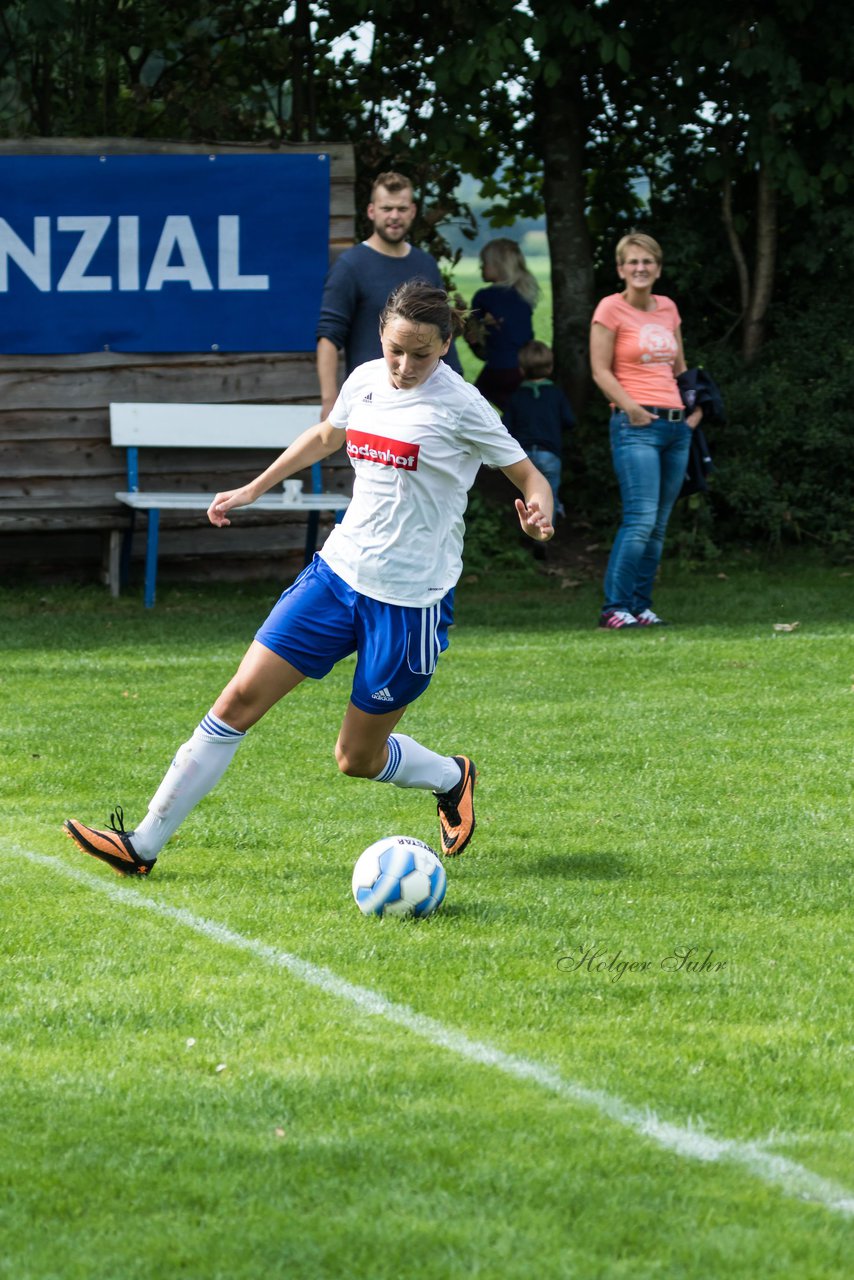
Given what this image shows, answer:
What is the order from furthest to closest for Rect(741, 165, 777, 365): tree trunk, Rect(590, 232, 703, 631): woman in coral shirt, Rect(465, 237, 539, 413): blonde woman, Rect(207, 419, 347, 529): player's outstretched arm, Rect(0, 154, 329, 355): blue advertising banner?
Rect(741, 165, 777, 365): tree trunk < Rect(465, 237, 539, 413): blonde woman < Rect(0, 154, 329, 355): blue advertising banner < Rect(590, 232, 703, 631): woman in coral shirt < Rect(207, 419, 347, 529): player's outstretched arm

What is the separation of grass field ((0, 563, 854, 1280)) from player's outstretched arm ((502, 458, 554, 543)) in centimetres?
113

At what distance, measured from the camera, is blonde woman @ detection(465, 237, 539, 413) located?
574 inches

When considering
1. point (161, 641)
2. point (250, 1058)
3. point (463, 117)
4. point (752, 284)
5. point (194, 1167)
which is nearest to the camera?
point (194, 1167)

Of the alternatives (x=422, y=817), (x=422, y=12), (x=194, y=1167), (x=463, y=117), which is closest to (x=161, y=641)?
(x=422, y=817)

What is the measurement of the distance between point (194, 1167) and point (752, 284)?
509 inches

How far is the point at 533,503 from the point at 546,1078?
2149 mm

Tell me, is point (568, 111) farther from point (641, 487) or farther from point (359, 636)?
point (359, 636)

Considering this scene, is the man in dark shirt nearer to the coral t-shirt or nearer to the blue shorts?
the coral t-shirt

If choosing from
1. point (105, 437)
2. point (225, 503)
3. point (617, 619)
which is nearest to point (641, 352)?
point (617, 619)

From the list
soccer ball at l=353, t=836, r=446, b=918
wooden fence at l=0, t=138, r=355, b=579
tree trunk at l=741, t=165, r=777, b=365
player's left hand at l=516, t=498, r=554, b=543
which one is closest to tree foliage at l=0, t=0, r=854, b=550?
→ tree trunk at l=741, t=165, r=777, b=365

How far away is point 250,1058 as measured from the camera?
409cm

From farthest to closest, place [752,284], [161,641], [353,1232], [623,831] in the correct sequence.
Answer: [752,284], [161,641], [623,831], [353,1232]

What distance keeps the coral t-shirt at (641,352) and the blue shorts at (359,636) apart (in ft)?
17.8

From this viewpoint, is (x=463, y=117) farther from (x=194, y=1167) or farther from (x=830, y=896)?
(x=194, y=1167)
